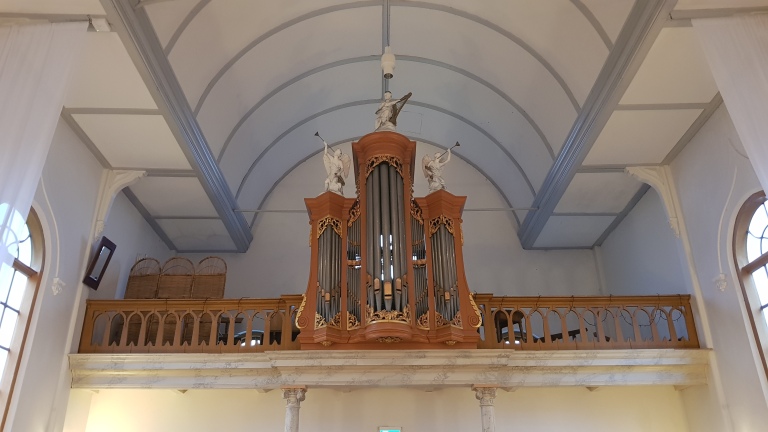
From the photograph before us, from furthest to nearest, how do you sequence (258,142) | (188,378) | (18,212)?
1. (258,142)
2. (188,378)
3. (18,212)

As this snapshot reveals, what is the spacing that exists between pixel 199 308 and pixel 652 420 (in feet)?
24.4

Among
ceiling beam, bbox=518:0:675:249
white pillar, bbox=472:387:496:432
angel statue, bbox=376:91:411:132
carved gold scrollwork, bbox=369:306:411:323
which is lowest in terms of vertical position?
white pillar, bbox=472:387:496:432

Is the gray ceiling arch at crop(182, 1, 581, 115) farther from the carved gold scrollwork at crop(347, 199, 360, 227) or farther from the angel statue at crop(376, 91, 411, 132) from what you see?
the carved gold scrollwork at crop(347, 199, 360, 227)

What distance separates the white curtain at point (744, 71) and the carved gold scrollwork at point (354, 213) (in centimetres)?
483

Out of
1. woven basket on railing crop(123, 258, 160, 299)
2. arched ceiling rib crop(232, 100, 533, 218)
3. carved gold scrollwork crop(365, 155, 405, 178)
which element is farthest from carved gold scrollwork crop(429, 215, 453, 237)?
woven basket on railing crop(123, 258, 160, 299)

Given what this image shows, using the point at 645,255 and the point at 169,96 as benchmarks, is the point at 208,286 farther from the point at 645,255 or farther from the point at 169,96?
the point at 645,255

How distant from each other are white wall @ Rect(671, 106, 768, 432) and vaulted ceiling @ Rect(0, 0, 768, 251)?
48 cm

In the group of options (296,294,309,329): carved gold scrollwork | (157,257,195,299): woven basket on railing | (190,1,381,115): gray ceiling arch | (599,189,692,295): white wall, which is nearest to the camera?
(296,294,309,329): carved gold scrollwork

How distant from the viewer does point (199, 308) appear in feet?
31.2

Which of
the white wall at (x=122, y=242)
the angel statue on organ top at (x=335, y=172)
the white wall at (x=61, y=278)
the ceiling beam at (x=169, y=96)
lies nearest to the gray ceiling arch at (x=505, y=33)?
→ the angel statue on organ top at (x=335, y=172)

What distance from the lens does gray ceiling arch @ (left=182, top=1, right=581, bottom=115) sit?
9727 millimetres

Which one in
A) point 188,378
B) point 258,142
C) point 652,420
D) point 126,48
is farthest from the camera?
point 258,142

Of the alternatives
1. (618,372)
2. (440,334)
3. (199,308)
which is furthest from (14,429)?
(618,372)

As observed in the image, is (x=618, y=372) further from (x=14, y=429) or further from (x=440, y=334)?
(x=14, y=429)
